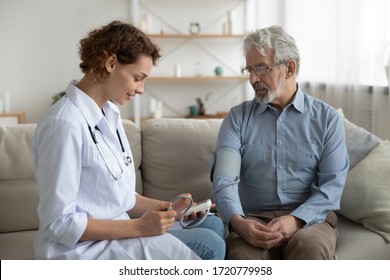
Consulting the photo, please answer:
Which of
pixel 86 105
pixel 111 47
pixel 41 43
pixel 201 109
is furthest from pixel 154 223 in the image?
pixel 41 43

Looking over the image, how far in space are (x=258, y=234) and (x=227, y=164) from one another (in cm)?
32

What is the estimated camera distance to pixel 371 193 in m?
1.83

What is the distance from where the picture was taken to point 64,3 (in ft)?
16.8

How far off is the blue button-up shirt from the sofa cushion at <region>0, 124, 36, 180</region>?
2.62 feet

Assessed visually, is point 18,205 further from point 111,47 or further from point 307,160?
point 307,160

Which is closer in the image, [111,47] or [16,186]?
[111,47]

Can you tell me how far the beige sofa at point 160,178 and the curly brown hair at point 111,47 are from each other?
742 millimetres

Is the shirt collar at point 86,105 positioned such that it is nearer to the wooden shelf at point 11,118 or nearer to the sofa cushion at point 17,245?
the sofa cushion at point 17,245

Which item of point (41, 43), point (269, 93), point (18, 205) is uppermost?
point (41, 43)

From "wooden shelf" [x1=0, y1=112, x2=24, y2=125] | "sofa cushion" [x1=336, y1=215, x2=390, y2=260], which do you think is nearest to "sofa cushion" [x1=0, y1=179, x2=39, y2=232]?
"sofa cushion" [x1=336, y1=215, x2=390, y2=260]

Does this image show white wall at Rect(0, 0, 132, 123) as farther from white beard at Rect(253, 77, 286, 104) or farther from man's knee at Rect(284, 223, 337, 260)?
man's knee at Rect(284, 223, 337, 260)

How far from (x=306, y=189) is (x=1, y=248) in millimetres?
1175

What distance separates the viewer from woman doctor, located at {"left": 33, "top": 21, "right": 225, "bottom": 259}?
1.25 metres
